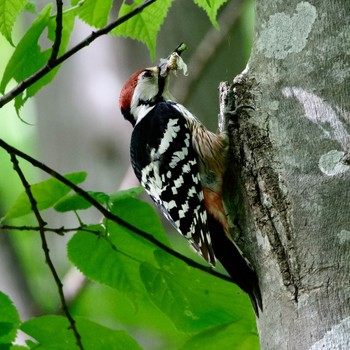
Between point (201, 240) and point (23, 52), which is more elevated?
point (23, 52)

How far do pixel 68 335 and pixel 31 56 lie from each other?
889mm

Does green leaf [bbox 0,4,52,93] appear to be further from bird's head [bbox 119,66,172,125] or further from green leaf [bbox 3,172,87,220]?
bird's head [bbox 119,66,172,125]

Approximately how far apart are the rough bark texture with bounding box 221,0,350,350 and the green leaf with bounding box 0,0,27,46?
2.47 ft

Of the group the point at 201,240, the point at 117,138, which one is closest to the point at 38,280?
the point at 117,138

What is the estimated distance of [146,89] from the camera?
3.41 meters

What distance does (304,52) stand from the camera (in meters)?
2.15

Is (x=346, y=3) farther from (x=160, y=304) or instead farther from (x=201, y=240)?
(x=160, y=304)

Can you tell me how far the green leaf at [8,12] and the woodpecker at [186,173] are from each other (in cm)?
89

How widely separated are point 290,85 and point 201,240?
2.14 feet

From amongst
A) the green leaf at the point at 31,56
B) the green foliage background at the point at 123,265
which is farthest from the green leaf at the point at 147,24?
the green leaf at the point at 31,56

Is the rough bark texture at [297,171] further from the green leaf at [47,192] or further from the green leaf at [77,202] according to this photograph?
the green leaf at [47,192]

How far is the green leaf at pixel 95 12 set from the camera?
7.62 ft

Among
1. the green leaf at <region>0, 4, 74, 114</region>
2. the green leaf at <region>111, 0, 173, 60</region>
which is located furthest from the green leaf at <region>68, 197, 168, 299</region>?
the green leaf at <region>111, 0, 173, 60</region>

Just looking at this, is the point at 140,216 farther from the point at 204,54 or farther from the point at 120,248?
the point at 204,54
